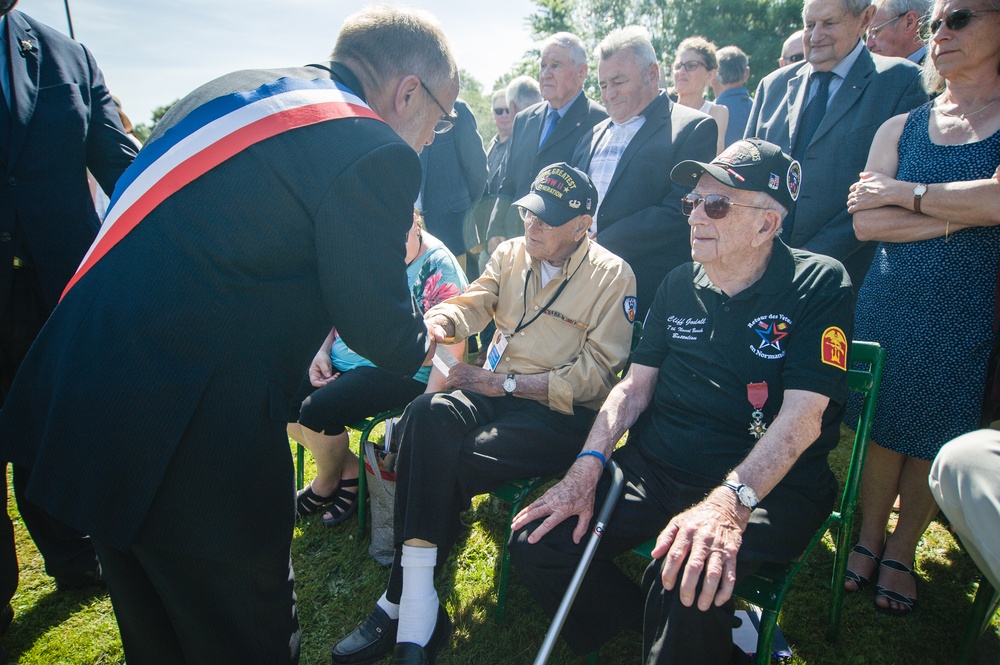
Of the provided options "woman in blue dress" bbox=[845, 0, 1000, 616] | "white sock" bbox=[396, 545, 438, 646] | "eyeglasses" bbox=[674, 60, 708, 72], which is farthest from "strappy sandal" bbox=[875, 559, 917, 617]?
"eyeglasses" bbox=[674, 60, 708, 72]

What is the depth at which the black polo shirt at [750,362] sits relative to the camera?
7.18 ft

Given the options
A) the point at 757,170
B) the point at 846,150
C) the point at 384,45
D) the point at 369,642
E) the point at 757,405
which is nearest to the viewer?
the point at 384,45

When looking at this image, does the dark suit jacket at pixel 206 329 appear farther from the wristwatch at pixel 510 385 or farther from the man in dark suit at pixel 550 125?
the man in dark suit at pixel 550 125

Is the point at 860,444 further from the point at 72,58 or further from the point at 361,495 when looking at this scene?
the point at 72,58

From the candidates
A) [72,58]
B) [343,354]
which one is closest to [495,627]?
[343,354]

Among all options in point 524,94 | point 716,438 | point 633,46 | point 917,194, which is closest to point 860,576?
point 716,438

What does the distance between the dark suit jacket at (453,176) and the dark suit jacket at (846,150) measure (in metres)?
3.47

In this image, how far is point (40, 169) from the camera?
103 inches

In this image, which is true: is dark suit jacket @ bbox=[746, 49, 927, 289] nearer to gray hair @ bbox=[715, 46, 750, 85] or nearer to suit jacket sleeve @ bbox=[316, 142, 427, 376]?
suit jacket sleeve @ bbox=[316, 142, 427, 376]

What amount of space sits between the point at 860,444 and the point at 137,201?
2733mm

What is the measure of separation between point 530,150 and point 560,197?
226 cm

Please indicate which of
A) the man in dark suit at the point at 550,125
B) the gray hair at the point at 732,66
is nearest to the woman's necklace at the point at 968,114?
the man in dark suit at the point at 550,125

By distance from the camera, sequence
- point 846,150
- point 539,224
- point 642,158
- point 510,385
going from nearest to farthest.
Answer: point 510,385, point 539,224, point 846,150, point 642,158

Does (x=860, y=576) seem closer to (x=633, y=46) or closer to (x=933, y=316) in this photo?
(x=933, y=316)
